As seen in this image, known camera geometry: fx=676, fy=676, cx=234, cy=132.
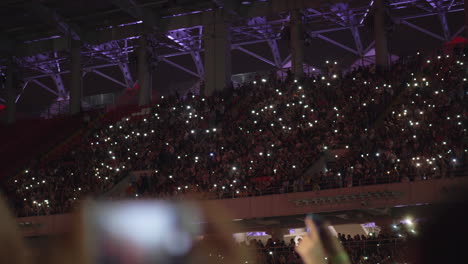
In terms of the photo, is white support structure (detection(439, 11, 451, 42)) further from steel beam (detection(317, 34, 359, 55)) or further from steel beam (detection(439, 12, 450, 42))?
steel beam (detection(317, 34, 359, 55))

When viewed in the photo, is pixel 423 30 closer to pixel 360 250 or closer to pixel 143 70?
pixel 143 70

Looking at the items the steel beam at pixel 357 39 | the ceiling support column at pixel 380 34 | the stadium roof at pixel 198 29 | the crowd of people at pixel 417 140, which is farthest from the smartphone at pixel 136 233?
the steel beam at pixel 357 39

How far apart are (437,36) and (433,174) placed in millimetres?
22127

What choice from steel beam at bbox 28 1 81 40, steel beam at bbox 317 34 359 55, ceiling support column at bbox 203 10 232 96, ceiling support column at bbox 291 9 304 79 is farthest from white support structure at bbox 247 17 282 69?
steel beam at bbox 28 1 81 40

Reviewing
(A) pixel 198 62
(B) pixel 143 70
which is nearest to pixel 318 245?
(B) pixel 143 70

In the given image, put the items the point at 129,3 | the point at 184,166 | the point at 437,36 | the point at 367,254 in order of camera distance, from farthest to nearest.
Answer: the point at 437,36, the point at 129,3, the point at 184,166, the point at 367,254

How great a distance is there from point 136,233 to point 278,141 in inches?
1013

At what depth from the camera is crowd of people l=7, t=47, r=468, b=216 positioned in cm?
2547

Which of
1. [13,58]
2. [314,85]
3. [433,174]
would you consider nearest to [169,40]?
[13,58]

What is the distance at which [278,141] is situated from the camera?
95.5 feet

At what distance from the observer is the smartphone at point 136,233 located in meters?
3.30

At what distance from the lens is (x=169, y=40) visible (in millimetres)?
44312

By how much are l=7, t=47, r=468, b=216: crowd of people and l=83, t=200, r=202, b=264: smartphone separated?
68.7 ft

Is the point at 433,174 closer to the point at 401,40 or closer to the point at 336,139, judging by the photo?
the point at 336,139
